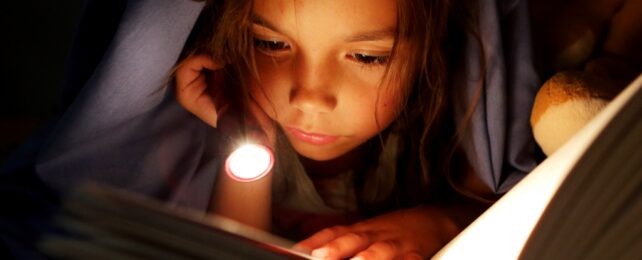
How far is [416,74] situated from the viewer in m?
0.68

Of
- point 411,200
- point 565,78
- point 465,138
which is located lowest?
point 411,200

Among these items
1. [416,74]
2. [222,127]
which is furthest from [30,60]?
[416,74]

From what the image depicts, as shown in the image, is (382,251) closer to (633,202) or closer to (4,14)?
(633,202)

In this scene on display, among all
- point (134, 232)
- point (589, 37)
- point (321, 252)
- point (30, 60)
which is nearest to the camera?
point (134, 232)

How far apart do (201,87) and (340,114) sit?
168 millimetres

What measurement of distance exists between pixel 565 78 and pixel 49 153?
53 cm

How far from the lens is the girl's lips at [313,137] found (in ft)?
2.26

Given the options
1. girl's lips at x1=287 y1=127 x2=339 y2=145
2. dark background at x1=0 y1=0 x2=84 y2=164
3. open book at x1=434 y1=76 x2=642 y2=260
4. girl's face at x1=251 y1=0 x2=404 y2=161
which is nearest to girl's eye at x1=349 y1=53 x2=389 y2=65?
girl's face at x1=251 y1=0 x2=404 y2=161

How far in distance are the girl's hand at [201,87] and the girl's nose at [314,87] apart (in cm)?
12

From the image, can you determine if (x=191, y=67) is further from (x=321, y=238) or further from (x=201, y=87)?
(x=321, y=238)

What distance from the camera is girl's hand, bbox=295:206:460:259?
0.60m

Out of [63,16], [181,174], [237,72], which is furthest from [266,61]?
[63,16]

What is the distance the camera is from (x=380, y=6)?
57 centimetres

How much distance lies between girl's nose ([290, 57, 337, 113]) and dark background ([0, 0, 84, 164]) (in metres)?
0.58
